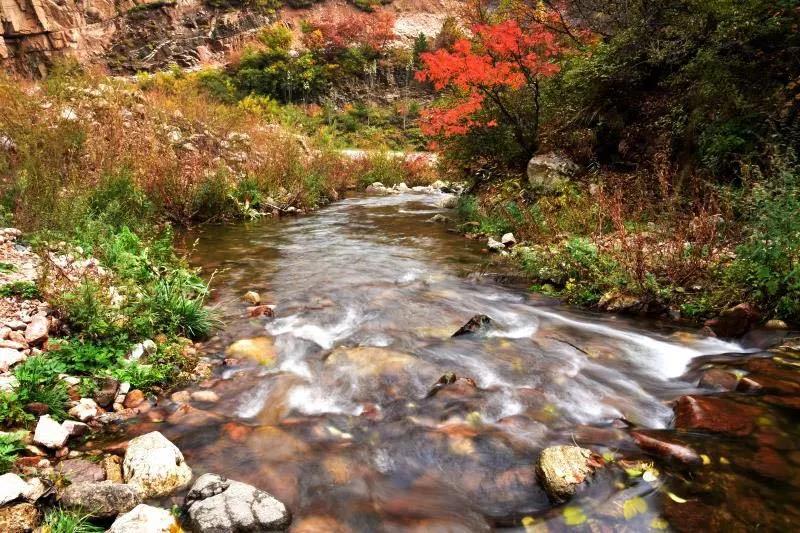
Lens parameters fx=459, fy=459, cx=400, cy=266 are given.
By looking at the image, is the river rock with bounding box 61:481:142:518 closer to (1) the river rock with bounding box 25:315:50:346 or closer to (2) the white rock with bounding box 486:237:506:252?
(1) the river rock with bounding box 25:315:50:346

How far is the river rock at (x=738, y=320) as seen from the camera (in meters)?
4.63

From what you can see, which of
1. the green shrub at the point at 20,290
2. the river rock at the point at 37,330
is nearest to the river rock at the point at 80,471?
the river rock at the point at 37,330

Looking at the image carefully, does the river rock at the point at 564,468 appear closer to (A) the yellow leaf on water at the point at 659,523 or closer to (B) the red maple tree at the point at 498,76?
(A) the yellow leaf on water at the point at 659,523

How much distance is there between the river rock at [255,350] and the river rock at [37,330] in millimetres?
1448

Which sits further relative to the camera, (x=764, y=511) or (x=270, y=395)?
(x=270, y=395)

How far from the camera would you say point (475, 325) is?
5.18 m

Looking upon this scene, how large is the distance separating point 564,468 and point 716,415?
1388 millimetres

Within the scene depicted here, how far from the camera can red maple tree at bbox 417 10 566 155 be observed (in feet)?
32.2

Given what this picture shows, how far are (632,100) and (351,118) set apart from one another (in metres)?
31.7

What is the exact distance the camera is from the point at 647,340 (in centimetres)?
483

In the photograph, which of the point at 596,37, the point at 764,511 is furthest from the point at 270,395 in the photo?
the point at 596,37

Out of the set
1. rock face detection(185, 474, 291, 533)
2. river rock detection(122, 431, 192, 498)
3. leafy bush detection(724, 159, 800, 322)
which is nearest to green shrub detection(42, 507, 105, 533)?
river rock detection(122, 431, 192, 498)

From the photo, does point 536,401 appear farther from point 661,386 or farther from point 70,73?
point 70,73

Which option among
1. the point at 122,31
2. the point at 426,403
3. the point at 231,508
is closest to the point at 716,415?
the point at 426,403
